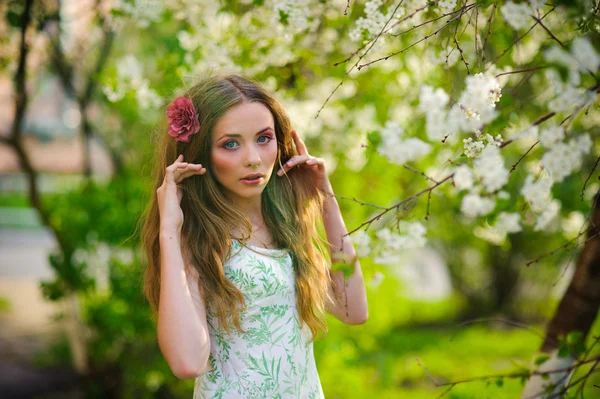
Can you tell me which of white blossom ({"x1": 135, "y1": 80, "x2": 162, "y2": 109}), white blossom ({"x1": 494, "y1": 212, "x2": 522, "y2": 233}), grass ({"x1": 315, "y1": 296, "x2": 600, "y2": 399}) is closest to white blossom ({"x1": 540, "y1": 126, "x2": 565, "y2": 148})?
white blossom ({"x1": 494, "y1": 212, "x2": 522, "y2": 233})

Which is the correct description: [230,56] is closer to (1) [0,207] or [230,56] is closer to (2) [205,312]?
(2) [205,312]

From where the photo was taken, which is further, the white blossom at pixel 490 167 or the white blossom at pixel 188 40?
the white blossom at pixel 188 40

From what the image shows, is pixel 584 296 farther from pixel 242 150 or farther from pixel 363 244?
pixel 242 150

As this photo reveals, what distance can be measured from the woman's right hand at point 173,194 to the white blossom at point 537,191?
916mm

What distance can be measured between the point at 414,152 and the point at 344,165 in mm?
2409

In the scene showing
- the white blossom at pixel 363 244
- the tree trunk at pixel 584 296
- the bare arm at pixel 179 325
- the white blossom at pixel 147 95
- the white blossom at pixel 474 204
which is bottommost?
the tree trunk at pixel 584 296

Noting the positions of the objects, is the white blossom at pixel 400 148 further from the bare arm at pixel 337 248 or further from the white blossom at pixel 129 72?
the white blossom at pixel 129 72

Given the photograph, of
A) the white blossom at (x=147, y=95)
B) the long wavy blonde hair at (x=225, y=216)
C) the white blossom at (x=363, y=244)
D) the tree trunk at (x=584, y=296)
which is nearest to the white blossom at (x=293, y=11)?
the long wavy blonde hair at (x=225, y=216)

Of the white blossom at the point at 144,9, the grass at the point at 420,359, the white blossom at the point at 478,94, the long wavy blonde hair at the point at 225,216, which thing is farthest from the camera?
the grass at the point at 420,359

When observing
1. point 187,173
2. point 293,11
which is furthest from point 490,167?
point 293,11

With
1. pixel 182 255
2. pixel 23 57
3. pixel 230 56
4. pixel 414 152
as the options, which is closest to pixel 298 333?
pixel 182 255

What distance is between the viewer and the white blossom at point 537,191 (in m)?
1.56

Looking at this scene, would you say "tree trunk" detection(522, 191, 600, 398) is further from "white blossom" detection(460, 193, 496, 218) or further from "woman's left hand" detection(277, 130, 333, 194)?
"woman's left hand" detection(277, 130, 333, 194)

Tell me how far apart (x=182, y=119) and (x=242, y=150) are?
0.67ft
